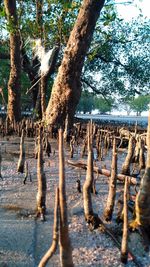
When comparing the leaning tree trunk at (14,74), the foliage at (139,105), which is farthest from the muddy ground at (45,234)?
the foliage at (139,105)

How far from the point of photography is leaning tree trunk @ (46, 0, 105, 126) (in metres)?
8.55

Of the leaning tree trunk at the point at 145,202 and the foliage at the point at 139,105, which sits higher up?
the foliage at the point at 139,105

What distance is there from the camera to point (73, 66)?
8.84 metres

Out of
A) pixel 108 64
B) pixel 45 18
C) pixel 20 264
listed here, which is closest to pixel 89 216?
pixel 20 264

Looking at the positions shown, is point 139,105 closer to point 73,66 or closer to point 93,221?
point 73,66

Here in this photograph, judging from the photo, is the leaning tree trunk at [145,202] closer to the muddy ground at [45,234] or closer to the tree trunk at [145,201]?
the tree trunk at [145,201]

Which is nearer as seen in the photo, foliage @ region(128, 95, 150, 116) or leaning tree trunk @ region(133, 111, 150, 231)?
leaning tree trunk @ region(133, 111, 150, 231)

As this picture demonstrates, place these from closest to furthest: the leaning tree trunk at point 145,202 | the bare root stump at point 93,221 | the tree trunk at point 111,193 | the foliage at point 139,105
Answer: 1. the leaning tree trunk at point 145,202
2. the bare root stump at point 93,221
3. the tree trunk at point 111,193
4. the foliage at point 139,105

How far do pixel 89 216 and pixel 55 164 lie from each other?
2.79m

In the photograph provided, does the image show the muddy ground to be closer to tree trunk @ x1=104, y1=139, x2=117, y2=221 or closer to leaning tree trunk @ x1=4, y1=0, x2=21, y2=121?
tree trunk @ x1=104, y1=139, x2=117, y2=221

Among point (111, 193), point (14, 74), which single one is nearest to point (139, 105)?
point (14, 74)

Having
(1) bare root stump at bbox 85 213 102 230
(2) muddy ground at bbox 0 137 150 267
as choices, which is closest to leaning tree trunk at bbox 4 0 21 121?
(2) muddy ground at bbox 0 137 150 267

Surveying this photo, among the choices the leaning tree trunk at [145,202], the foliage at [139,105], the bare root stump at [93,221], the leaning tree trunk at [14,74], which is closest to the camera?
the leaning tree trunk at [145,202]

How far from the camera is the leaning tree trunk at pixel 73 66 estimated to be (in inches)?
336
